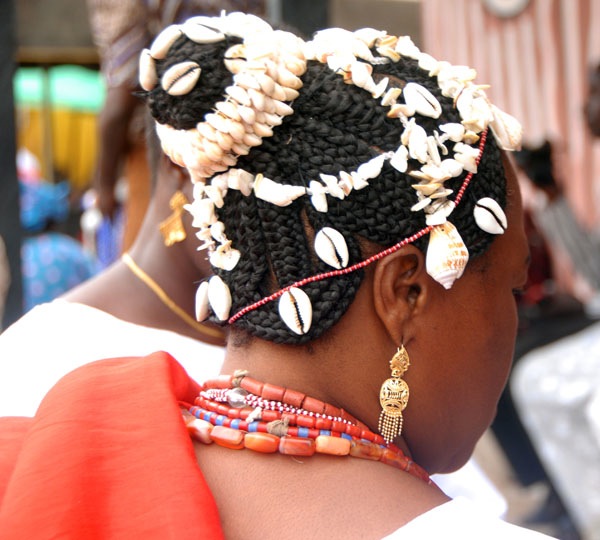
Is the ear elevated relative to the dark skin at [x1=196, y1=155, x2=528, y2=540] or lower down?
elevated

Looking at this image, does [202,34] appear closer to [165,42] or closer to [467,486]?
[165,42]

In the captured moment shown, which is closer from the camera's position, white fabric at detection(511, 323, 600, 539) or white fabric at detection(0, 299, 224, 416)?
white fabric at detection(0, 299, 224, 416)

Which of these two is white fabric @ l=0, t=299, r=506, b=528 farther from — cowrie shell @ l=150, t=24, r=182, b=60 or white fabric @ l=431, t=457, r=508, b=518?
cowrie shell @ l=150, t=24, r=182, b=60

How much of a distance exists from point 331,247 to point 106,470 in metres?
0.44

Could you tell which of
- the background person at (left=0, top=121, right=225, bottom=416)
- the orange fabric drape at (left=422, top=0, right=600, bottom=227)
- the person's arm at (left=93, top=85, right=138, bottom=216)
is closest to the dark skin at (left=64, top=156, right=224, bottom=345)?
the background person at (left=0, top=121, right=225, bottom=416)

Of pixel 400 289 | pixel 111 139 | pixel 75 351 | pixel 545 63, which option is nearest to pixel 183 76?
pixel 400 289

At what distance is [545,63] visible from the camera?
6738 mm

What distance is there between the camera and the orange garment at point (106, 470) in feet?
3.84

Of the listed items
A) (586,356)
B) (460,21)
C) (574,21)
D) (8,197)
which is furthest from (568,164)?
(8,197)

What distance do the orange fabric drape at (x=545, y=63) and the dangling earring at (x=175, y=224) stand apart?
445cm

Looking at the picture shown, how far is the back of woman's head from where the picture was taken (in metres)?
1.29

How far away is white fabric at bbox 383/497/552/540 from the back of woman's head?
316 millimetres

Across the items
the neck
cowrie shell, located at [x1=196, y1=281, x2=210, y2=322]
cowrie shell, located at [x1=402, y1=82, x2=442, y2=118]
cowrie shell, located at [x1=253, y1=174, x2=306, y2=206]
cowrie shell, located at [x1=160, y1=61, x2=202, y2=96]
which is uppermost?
cowrie shell, located at [x1=160, y1=61, x2=202, y2=96]

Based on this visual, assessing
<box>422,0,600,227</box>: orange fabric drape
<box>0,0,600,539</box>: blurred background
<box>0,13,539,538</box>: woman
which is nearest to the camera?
<box>0,13,539,538</box>: woman
